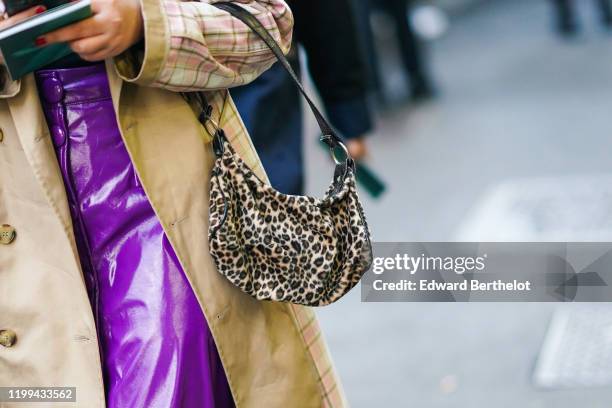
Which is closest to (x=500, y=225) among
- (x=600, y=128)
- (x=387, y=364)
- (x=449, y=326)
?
(x=449, y=326)

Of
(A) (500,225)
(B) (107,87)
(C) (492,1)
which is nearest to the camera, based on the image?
(B) (107,87)

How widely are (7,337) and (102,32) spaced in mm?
678

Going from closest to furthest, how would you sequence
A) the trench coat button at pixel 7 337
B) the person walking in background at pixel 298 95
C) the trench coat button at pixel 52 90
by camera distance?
the trench coat button at pixel 52 90 → the trench coat button at pixel 7 337 → the person walking in background at pixel 298 95

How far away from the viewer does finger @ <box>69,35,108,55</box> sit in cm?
189

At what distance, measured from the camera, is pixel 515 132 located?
23.1 ft

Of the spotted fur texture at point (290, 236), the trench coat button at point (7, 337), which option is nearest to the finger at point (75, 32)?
the spotted fur texture at point (290, 236)

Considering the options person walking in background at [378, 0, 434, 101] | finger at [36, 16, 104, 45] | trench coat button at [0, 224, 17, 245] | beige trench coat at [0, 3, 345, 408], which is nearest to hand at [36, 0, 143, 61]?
finger at [36, 16, 104, 45]

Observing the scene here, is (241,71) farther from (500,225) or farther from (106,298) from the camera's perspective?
(500,225)

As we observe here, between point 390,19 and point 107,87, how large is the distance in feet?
21.8

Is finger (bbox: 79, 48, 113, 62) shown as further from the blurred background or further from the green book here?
the blurred background

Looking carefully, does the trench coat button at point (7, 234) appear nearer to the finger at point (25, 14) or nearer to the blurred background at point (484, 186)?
the finger at point (25, 14)

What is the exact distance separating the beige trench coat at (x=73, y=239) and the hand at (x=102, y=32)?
0.11 m

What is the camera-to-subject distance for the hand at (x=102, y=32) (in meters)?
1.87
